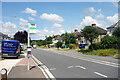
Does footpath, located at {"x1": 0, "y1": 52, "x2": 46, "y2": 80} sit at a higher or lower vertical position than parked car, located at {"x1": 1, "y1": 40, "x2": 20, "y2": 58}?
lower

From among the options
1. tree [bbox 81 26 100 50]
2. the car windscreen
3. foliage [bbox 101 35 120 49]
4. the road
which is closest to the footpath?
the road

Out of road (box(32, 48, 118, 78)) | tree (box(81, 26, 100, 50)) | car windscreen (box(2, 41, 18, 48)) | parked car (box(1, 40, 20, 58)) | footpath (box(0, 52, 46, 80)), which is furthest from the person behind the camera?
tree (box(81, 26, 100, 50))

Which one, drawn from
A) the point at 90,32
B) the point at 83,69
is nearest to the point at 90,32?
the point at 90,32

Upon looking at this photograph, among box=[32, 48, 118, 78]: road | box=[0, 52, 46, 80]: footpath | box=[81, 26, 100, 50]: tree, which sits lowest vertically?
box=[32, 48, 118, 78]: road

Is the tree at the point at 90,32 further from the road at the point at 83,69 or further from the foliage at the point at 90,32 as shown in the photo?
the road at the point at 83,69

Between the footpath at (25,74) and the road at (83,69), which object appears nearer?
the footpath at (25,74)

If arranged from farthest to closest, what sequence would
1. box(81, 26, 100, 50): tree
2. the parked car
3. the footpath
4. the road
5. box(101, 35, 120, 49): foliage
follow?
box(81, 26, 100, 50): tree, box(101, 35, 120, 49): foliage, the parked car, the road, the footpath

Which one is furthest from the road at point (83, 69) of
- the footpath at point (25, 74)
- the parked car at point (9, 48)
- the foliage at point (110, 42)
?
the foliage at point (110, 42)

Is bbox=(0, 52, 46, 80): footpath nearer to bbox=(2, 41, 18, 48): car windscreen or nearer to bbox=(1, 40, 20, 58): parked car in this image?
bbox=(1, 40, 20, 58): parked car

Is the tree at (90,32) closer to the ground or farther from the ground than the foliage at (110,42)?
farther from the ground

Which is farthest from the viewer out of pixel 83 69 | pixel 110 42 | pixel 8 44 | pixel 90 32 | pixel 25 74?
pixel 90 32

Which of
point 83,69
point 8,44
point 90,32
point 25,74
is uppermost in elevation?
point 90,32

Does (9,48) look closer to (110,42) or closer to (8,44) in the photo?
(8,44)

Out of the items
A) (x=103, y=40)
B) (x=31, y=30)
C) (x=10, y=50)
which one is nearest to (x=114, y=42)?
(x=103, y=40)
